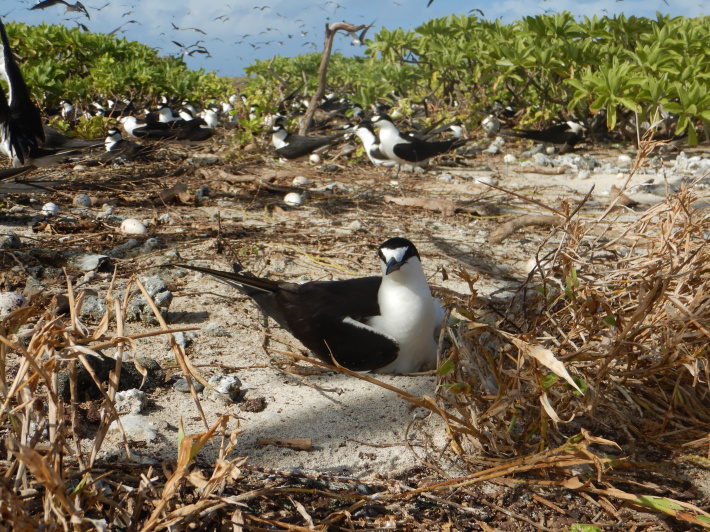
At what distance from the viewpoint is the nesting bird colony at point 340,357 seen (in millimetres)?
1612

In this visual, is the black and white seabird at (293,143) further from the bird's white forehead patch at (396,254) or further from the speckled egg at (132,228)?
the bird's white forehead patch at (396,254)

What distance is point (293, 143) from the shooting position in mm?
8336

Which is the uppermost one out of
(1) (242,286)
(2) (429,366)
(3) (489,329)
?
(3) (489,329)

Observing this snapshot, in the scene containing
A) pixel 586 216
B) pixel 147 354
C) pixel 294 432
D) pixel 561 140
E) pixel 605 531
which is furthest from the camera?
pixel 561 140

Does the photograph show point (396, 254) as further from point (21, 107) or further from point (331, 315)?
point (21, 107)

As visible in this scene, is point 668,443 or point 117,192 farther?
point 117,192

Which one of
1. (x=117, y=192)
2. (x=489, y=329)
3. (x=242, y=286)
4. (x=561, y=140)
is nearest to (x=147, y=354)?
(x=242, y=286)

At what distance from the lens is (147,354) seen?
295cm

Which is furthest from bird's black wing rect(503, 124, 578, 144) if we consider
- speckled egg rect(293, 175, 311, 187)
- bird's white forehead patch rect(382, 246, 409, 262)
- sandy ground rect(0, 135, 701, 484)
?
bird's white forehead patch rect(382, 246, 409, 262)

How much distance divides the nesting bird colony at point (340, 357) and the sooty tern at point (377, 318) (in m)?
0.01

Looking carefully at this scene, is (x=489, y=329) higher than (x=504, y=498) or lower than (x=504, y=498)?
higher

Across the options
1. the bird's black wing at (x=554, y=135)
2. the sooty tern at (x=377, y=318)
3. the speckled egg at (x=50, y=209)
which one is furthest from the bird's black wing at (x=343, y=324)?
the bird's black wing at (x=554, y=135)

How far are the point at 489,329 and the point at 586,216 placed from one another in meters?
3.86

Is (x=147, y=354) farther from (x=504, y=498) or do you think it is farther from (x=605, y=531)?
(x=605, y=531)
